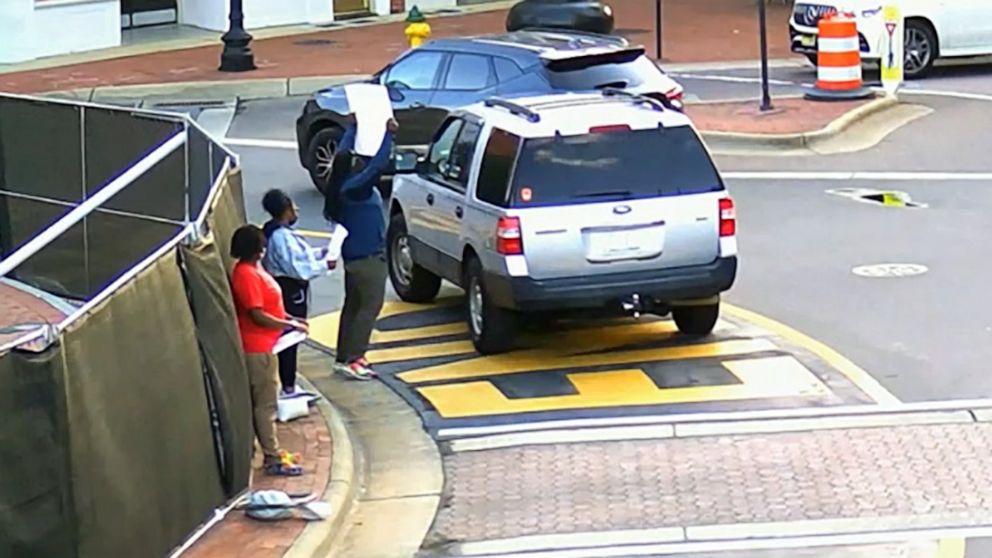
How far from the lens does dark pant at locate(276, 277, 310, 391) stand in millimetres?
11367

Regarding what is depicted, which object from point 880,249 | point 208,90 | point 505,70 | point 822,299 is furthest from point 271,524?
point 208,90

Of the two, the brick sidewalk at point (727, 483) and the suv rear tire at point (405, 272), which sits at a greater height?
the suv rear tire at point (405, 272)

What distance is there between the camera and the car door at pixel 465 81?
1908 cm

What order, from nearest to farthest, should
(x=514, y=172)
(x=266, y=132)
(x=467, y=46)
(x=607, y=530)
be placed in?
(x=607, y=530) < (x=514, y=172) < (x=467, y=46) < (x=266, y=132)

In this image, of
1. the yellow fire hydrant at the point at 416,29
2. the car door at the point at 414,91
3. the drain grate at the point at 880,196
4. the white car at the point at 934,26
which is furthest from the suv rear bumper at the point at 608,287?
the yellow fire hydrant at the point at 416,29

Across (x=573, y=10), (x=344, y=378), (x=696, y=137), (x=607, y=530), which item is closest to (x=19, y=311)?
(x=344, y=378)

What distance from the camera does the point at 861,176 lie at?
64.1 ft

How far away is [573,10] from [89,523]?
22.5 m

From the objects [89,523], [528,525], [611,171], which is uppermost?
[611,171]

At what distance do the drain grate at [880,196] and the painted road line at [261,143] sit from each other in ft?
24.2

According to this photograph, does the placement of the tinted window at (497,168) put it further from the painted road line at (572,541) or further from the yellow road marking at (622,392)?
the painted road line at (572,541)

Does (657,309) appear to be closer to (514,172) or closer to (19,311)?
(514,172)

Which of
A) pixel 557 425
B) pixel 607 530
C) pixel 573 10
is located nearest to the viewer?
pixel 607 530

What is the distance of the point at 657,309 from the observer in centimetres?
1302
